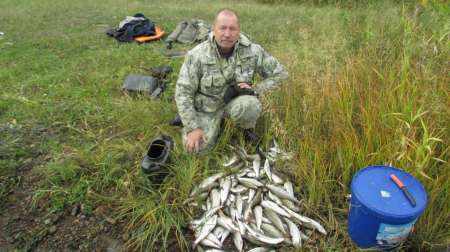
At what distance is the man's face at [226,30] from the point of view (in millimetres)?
3334

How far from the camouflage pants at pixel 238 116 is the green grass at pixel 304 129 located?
0.38 feet

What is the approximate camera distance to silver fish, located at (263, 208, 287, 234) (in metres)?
2.66

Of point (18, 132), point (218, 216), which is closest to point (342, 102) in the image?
point (218, 216)

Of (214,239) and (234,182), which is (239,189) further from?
(214,239)

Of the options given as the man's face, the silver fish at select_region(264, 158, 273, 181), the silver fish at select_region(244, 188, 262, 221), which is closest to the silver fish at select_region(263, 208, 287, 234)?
the silver fish at select_region(244, 188, 262, 221)

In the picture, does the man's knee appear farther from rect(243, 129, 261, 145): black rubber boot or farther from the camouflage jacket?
the camouflage jacket

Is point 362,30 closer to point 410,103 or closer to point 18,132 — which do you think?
point 410,103

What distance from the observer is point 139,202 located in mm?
2871

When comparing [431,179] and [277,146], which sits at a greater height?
[431,179]

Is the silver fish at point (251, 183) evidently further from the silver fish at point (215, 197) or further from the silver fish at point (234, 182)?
the silver fish at point (215, 197)

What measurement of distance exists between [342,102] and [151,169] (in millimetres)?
1623

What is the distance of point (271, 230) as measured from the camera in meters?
2.67

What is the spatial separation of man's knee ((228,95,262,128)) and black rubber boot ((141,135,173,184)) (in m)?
0.67

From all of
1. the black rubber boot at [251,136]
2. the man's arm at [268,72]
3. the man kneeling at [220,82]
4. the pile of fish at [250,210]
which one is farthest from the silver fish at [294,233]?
the man's arm at [268,72]
